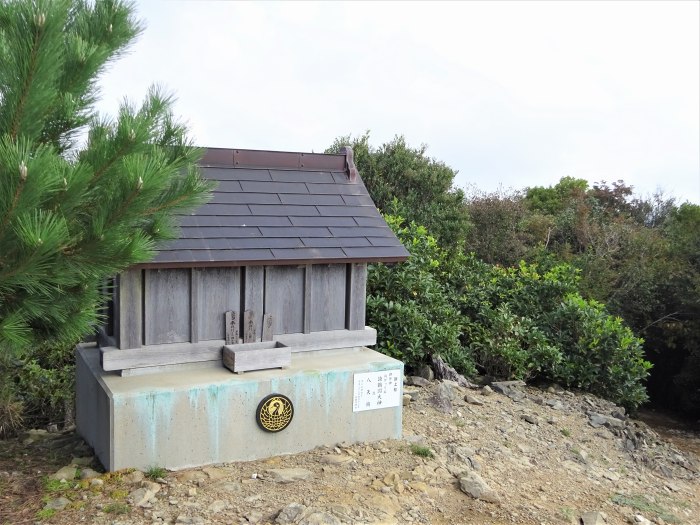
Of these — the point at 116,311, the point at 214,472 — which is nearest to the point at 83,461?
the point at 214,472

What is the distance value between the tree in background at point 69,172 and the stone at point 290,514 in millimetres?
1823

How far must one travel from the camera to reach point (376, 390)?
19.3 feet

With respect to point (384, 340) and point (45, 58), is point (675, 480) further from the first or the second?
point (45, 58)

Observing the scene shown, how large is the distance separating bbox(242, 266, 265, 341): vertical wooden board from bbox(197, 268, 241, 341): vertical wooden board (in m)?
0.06

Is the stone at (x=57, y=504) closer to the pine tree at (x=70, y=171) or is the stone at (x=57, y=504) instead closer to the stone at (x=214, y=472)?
the stone at (x=214, y=472)

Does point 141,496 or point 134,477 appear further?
point 134,477

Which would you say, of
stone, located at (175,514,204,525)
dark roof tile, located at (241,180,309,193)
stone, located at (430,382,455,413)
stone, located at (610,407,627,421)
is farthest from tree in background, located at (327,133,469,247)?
stone, located at (175,514,204,525)

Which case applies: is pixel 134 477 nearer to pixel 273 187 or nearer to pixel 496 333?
pixel 273 187

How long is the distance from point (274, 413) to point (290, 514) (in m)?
1.08

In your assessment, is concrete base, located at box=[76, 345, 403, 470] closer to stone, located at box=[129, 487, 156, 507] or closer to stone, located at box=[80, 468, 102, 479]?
stone, located at box=[80, 468, 102, 479]

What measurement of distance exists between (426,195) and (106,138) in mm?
12777

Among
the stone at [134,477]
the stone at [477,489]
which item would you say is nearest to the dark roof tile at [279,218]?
the stone at [134,477]

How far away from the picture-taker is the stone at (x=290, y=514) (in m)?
4.41

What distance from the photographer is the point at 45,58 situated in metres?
3.28
